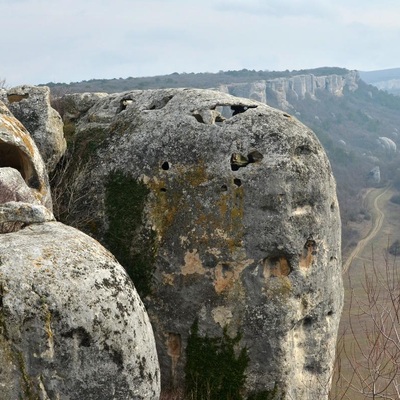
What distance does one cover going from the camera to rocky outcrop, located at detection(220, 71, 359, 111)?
119 meters

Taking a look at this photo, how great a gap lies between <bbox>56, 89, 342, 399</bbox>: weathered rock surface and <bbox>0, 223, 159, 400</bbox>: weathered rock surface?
554 centimetres

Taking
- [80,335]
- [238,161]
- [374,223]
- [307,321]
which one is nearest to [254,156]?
[238,161]

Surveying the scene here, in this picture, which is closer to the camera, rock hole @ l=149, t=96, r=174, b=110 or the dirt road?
rock hole @ l=149, t=96, r=174, b=110

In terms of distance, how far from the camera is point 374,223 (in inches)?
2950

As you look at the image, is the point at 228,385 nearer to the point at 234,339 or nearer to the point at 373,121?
the point at 234,339

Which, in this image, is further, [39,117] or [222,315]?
[39,117]

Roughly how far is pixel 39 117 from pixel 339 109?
141 metres

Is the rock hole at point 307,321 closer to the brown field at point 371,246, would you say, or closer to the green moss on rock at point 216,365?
the green moss on rock at point 216,365

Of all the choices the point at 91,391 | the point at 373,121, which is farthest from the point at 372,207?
the point at 91,391

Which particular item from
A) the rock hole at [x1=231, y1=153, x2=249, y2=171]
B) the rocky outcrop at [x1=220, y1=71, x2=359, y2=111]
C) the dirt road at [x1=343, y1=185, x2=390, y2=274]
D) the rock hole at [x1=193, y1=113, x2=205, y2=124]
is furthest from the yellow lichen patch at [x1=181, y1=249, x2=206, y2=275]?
the rocky outcrop at [x1=220, y1=71, x2=359, y2=111]

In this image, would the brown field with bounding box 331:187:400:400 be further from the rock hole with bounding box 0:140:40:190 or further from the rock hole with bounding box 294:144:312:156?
the rock hole with bounding box 0:140:40:190

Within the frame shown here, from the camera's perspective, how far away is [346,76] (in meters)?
167

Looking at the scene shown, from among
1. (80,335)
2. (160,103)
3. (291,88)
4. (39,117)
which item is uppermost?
(291,88)

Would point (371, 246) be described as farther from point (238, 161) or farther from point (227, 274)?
point (227, 274)
